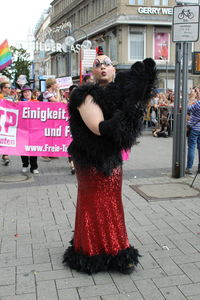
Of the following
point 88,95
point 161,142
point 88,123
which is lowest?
point 161,142

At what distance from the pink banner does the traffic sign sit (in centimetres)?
270

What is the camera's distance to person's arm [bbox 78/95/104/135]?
9.93 ft

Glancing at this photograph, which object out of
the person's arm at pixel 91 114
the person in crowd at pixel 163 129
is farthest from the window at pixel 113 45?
the person's arm at pixel 91 114

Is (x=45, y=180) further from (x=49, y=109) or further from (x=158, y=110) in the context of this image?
(x=158, y=110)

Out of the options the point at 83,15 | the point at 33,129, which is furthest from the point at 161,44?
the point at 33,129

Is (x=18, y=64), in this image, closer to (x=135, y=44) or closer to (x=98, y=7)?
(x=98, y=7)

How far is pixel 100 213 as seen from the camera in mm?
3383

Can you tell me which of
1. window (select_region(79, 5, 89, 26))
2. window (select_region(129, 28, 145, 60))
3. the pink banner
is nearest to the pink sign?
window (select_region(129, 28, 145, 60))

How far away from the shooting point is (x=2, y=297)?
313 centimetres

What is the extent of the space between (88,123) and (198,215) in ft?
9.03

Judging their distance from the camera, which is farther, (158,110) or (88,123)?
(158,110)

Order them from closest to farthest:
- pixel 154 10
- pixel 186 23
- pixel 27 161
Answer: pixel 186 23
pixel 27 161
pixel 154 10

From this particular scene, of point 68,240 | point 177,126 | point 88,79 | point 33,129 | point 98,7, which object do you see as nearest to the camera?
point 68,240

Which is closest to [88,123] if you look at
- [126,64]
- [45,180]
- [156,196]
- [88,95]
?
[88,95]
